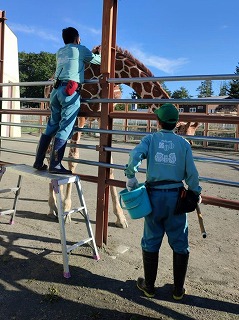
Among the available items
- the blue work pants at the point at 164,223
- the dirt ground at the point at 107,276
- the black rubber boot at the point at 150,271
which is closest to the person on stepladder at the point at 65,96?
the dirt ground at the point at 107,276

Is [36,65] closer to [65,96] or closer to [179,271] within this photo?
[65,96]

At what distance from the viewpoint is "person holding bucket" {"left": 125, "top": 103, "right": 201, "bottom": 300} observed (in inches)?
104

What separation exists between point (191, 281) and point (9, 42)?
58.1 ft

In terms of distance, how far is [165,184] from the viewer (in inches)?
105

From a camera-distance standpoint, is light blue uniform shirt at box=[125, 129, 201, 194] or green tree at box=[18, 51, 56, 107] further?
green tree at box=[18, 51, 56, 107]

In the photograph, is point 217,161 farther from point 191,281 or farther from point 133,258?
point 133,258

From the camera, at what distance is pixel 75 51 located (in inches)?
139

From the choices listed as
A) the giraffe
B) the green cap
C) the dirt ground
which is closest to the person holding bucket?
the green cap

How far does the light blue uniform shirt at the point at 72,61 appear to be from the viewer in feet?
11.6

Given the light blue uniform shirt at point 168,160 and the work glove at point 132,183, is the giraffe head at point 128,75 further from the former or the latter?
the work glove at point 132,183

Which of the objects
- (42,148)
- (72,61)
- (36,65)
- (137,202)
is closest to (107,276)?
(137,202)

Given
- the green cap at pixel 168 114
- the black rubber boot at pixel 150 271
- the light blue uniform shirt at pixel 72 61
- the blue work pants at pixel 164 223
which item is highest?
the light blue uniform shirt at pixel 72 61

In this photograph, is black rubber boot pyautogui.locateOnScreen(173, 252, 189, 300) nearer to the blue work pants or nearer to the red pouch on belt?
the blue work pants

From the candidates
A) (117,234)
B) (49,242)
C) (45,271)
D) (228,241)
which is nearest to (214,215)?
(228,241)
